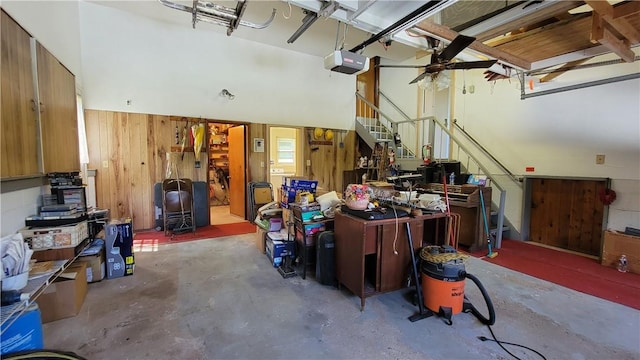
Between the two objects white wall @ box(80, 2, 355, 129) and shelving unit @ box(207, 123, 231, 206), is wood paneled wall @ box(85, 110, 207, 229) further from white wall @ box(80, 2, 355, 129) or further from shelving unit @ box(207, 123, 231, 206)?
shelving unit @ box(207, 123, 231, 206)

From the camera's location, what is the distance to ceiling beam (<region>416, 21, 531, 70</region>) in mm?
2721

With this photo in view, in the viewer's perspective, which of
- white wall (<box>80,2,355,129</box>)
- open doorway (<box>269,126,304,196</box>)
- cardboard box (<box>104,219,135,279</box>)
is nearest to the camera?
cardboard box (<box>104,219,135,279</box>)

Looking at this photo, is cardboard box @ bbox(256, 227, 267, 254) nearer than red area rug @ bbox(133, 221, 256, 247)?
Yes

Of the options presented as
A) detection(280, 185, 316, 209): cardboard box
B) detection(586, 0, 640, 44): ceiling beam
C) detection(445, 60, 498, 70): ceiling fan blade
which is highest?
detection(586, 0, 640, 44): ceiling beam

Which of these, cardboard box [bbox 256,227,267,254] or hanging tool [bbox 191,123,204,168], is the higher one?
hanging tool [bbox 191,123,204,168]

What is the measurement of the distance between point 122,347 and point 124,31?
5.28 m

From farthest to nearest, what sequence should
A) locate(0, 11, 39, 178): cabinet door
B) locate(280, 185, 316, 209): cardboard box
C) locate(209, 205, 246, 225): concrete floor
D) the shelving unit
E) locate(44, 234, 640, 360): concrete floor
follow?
1. the shelving unit
2. locate(209, 205, 246, 225): concrete floor
3. locate(280, 185, 316, 209): cardboard box
4. locate(44, 234, 640, 360): concrete floor
5. locate(0, 11, 39, 178): cabinet door

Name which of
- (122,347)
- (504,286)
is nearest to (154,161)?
(122,347)

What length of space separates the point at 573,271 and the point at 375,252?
304 centimetres

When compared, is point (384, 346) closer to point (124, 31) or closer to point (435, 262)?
point (435, 262)

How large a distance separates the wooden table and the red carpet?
1939 mm

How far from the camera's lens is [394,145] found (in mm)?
6875

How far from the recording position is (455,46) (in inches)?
101

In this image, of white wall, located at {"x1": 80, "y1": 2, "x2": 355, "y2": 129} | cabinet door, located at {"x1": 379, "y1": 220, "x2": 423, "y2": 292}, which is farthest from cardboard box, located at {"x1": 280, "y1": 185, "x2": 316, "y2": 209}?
white wall, located at {"x1": 80, "y1": 2, "x2": 355, "y2": 129}
